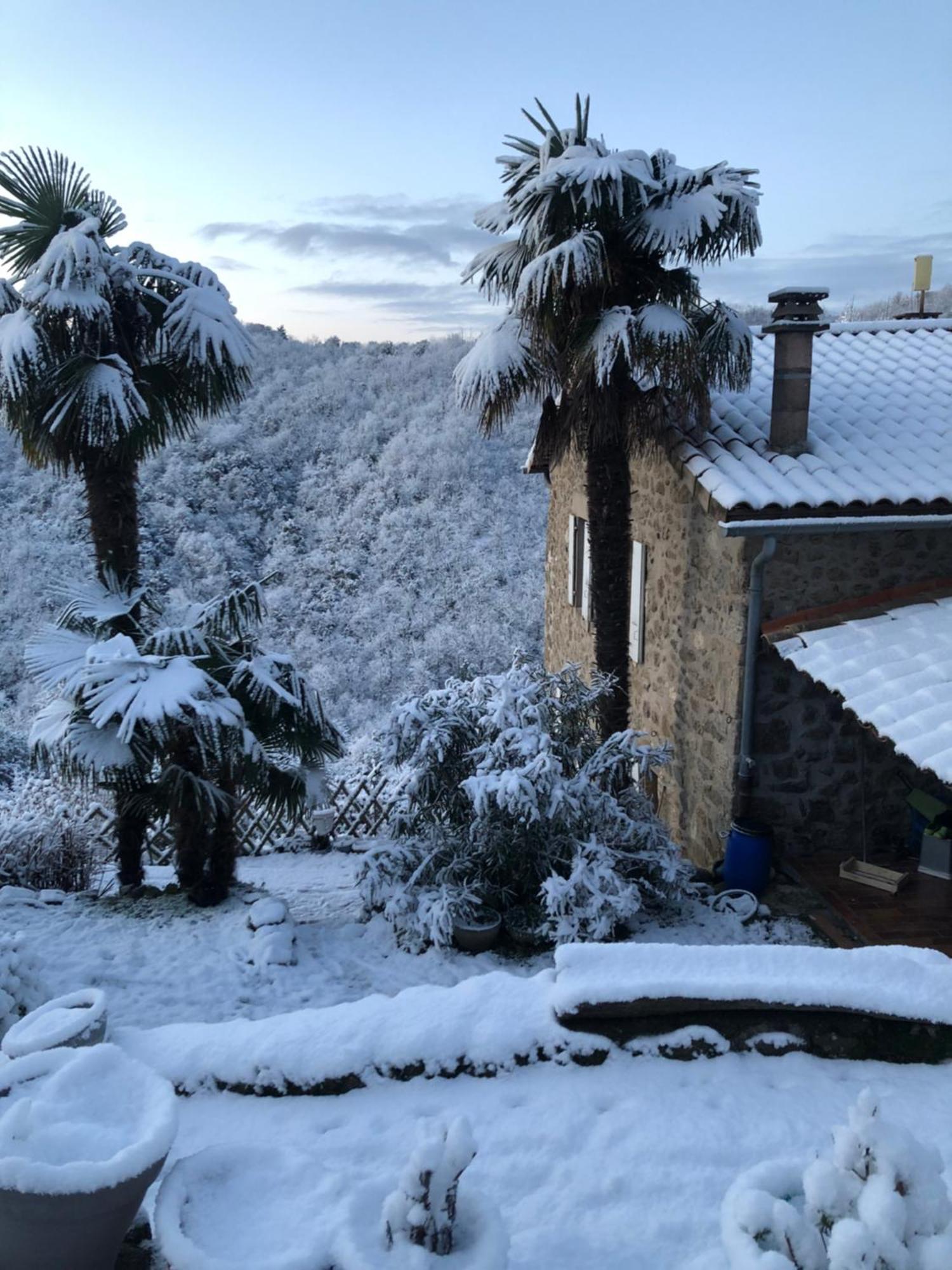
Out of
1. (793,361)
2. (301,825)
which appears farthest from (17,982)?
(793,361)

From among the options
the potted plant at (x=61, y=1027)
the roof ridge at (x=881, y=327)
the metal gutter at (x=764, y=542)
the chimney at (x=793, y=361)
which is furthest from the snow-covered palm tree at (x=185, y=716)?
the roof ridge at (x=881, y=327)

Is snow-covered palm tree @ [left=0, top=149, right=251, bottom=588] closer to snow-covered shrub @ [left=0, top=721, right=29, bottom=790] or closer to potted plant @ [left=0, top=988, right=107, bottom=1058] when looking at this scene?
potted plant @ [left=0, top=988, right=107, bottom=1058]

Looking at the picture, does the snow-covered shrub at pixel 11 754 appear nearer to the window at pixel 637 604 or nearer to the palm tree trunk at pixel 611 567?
the window at pixel 637 604

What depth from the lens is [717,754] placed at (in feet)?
27.2

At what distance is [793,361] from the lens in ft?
26.6

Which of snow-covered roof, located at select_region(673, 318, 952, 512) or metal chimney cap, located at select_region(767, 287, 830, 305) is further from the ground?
metal chimney cap, located at select_region(767, 287, 830, 305)

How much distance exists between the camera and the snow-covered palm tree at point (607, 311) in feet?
24.6

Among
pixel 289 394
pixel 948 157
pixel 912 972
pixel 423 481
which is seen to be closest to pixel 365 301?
pixel 423 481

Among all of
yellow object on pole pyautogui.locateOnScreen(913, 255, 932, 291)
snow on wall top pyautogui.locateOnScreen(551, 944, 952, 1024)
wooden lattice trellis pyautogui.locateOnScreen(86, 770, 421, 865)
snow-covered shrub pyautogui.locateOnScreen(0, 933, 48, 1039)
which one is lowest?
wooden lattice trellis pyautogui.locateOnScreen(86, 770, 421, 865)

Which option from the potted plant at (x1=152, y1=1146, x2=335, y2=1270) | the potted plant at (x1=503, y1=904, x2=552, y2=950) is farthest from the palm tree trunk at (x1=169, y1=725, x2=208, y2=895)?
the potted plant at (x1=152, y1=1146, x2=335, y2=1270)

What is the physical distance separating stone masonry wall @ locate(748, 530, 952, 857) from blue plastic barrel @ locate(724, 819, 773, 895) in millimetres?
457

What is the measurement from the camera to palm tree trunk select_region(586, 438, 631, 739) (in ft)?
27.6

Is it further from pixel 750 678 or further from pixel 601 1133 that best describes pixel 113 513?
pixel 601 1133

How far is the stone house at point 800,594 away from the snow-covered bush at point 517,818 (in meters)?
1.15
